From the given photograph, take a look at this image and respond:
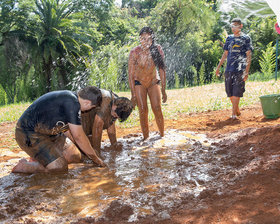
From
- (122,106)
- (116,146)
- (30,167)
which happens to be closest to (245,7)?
(122,106)

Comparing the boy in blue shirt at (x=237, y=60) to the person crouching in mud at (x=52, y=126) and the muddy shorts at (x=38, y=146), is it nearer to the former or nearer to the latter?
the person crouching in mud at (x=52, y=126)

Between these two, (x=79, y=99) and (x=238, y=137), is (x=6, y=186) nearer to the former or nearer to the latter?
(x=79, y=99)

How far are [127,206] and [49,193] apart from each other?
1.06 metres

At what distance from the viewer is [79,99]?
3744 millimetres

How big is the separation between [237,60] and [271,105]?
1.22m

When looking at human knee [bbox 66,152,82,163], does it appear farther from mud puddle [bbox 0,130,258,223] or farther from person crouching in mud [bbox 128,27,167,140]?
person crouching in mud [bbox 128,27,167,140]

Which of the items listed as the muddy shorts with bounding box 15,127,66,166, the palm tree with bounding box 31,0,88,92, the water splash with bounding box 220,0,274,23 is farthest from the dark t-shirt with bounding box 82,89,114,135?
the palm tree with bounding box 31,0,88,92

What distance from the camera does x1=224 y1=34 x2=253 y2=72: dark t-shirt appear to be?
261 inches

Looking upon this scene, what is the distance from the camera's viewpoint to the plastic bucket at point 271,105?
6.25 metres

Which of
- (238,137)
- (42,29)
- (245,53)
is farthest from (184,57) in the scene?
(238,137)

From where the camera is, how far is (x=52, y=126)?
3832mm

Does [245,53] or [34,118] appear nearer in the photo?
[34,118]

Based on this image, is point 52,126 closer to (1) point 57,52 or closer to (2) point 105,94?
(2) point 105,94

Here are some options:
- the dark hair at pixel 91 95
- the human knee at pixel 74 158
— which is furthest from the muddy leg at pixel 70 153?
the dark hair at pixel 91 95
